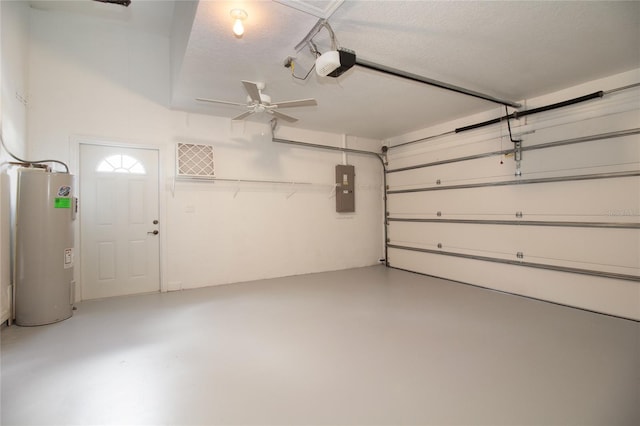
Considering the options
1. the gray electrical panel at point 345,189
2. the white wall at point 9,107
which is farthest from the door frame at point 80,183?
the gray electrical panel at point 345,189

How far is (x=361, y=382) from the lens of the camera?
6.34 ft

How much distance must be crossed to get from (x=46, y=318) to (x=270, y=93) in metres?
3.57

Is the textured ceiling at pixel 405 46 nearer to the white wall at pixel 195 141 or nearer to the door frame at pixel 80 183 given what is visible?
the white wall at pixel 195 141

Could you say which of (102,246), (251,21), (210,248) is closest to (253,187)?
(210,248)

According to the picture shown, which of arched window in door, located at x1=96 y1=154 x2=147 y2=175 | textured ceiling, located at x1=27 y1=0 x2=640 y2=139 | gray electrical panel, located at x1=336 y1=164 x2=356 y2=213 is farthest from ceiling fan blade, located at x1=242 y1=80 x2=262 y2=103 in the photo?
gray electrical panel, located at x1=336 y1=164 x2=356 y2=213

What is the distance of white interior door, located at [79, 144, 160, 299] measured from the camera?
3.79 metres

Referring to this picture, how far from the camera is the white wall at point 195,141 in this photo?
3.61 meters

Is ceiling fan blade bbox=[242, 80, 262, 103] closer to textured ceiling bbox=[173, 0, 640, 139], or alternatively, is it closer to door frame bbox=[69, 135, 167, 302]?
textured ceiling bbox=[173, 0, 640, 139]

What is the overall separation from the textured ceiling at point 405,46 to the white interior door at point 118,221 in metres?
1.16

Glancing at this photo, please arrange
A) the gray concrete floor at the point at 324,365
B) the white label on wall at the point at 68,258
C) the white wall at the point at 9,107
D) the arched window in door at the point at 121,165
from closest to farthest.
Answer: the gray concrete floor at the point at 324,365, the white wall at the point at 9,107, the white label on wall at the point at 68,258, the arched window in door at the point at 121,165

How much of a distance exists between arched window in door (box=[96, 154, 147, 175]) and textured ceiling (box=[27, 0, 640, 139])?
1013 mm

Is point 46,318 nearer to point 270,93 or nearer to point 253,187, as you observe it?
point 253,187

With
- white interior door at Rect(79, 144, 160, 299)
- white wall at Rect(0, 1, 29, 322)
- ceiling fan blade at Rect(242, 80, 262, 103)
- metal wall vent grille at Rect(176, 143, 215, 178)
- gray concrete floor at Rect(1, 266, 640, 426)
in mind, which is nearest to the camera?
gray concrete floor at Rect(1, 266, 640, 426)

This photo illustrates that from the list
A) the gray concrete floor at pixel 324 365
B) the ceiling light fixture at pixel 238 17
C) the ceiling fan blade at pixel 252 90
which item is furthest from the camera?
the ceiling fan blade at pixel 252 90
